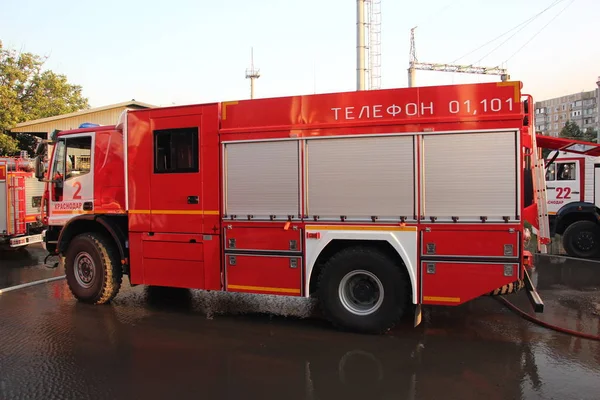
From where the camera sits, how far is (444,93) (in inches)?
201

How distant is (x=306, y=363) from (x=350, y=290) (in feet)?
3.96

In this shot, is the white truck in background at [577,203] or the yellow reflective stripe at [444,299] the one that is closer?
the yellow reflective stripe at [444,299]

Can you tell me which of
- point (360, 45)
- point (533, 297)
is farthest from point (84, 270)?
point (360, 45)

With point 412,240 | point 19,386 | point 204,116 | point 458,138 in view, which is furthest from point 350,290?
point 19,386

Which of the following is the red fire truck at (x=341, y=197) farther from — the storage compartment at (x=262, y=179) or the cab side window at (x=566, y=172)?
the cab side window at (x=566, y=172)

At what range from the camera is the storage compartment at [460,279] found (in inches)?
195

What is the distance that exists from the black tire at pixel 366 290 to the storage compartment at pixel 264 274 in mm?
366

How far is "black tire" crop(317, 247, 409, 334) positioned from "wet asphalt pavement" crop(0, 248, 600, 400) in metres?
0.21

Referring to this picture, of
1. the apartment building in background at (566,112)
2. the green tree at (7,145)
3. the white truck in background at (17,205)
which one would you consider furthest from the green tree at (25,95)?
the apartment building in background at (566,112)

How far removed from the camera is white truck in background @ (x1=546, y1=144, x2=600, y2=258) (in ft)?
35.8

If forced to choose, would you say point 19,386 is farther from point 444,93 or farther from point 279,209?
point 444,93

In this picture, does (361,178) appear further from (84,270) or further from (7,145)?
(7,145)

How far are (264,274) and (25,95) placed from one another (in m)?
24.0

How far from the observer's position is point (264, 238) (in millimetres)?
5750
